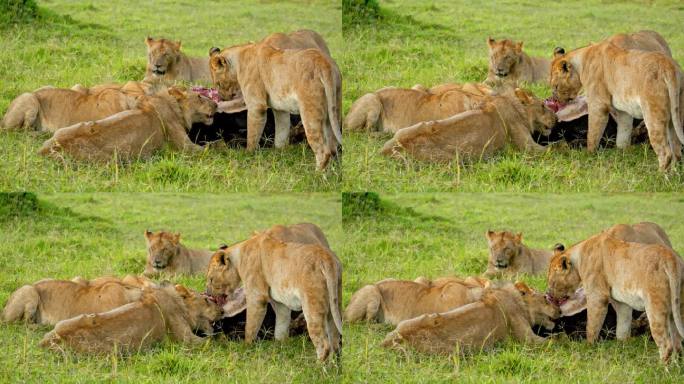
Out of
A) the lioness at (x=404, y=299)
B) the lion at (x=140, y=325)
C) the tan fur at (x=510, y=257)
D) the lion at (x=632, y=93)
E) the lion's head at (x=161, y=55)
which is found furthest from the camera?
the lion's head at (x=161, y=55)

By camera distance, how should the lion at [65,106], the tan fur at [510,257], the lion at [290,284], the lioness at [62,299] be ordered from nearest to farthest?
1. the lion at [290,284]
2. the lion at [65,106]
3. the lioness at [62,299]
4. the tan fur at [510,257]

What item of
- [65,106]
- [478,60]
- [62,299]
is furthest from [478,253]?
[65,106]

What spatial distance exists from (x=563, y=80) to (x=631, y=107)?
686mm

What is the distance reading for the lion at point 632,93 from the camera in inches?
420

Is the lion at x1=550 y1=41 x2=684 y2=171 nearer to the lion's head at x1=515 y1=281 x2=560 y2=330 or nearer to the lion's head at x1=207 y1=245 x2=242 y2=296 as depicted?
the lion's head at x1=515 y1=281 x2=560 y2=330

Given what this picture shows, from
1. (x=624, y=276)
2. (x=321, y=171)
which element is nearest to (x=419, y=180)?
(x=321, y=171)

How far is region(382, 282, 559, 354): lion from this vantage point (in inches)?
441

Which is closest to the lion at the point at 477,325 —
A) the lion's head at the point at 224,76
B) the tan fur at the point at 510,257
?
the tan fur at the point at 510,257

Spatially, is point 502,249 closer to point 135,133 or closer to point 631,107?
point 631,107

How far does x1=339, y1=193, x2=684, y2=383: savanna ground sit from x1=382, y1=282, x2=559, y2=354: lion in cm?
6

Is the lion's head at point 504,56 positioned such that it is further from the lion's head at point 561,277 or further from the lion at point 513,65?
the lion's head at point 561,277

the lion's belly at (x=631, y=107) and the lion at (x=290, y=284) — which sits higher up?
the lion's belly at (x=631, y=107)

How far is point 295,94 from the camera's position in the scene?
10977 mm

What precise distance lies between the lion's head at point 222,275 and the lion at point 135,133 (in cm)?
68
